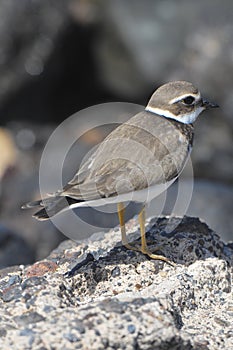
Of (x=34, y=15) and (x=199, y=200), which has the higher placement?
(x=34, y=15)

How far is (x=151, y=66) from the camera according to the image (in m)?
16.4

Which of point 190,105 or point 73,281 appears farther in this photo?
point 190,105

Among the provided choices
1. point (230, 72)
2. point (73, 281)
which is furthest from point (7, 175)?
point (73, 281)

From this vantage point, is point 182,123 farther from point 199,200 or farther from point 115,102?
point 115,102

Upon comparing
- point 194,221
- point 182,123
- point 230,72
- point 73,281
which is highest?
point 230,72

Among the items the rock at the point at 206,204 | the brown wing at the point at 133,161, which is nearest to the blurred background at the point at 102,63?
the rock at the point at 206,204

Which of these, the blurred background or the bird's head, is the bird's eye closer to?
the bird's head

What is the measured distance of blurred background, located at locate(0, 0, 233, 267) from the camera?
15.3 metres

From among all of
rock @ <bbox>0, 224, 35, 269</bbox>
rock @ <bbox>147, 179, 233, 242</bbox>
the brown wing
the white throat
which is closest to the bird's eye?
the white throat

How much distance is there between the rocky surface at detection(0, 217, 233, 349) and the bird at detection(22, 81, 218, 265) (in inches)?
11.3

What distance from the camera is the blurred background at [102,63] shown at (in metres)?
15.3

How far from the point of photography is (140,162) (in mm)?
6133

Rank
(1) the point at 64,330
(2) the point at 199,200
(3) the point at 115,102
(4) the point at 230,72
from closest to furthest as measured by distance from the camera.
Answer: (1) the point at 64,330 → (2) the point at 199,200 → (4) the point at 230,72 → (3) the point at 115,102

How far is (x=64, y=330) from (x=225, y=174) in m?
9.72
